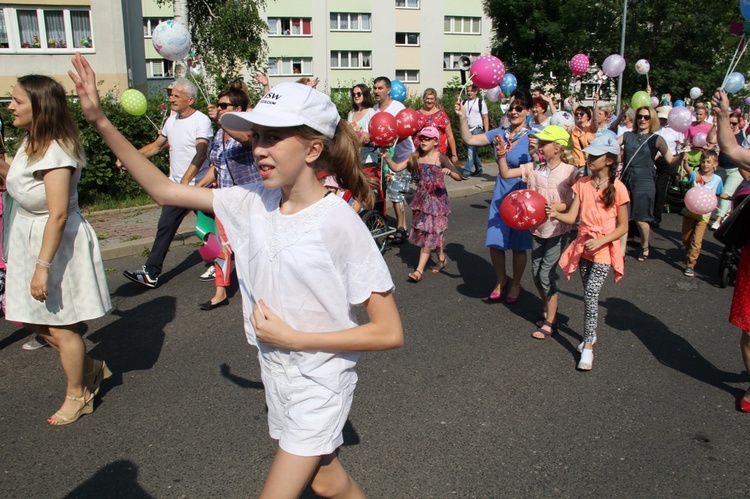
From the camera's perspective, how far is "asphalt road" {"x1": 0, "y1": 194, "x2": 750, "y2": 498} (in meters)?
3.32

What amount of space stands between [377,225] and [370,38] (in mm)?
43887

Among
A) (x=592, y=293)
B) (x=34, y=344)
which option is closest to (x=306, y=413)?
(x=592, y=293)

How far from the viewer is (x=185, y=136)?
657 cm

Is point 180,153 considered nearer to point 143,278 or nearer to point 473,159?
point 143,278

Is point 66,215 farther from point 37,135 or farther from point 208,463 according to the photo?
point 208,463

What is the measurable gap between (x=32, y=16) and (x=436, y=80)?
101 feet

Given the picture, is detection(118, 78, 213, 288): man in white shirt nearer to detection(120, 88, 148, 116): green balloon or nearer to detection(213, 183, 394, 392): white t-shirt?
detection(120, 88, 148, 116): green balloon

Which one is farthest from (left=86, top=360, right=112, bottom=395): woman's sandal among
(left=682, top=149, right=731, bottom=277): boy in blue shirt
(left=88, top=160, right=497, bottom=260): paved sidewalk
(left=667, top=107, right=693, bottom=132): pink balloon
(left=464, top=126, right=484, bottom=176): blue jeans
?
(left=464, top=126, right=484, bottom=176): blue jeans

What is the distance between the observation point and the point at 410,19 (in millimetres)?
49656

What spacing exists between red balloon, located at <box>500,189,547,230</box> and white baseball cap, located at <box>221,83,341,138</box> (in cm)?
304

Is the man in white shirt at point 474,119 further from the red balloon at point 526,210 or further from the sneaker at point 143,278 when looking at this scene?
the red balloon at point 526,210

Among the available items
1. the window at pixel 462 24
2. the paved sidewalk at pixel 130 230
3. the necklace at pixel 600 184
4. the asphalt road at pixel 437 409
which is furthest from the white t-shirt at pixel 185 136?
the window at pixel 462 24

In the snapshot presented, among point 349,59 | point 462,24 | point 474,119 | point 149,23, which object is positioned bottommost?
point 474,119

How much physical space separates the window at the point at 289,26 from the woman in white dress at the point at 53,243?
152 ft
